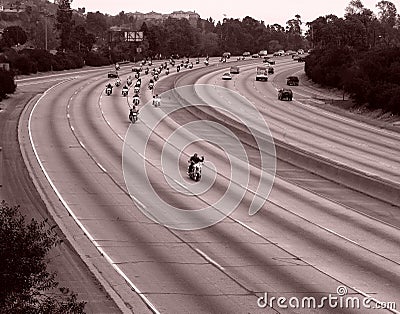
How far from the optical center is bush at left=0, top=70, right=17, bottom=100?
3056 inches

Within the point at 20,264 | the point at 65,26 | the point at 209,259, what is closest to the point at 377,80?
the point at 209,259

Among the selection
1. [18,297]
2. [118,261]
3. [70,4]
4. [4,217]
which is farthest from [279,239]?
[70,4]

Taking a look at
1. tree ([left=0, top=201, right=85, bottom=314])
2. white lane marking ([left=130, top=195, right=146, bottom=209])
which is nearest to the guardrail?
white lane marking ([left=130, top=195, right=146, bottom=209])

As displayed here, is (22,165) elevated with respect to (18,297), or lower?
lower

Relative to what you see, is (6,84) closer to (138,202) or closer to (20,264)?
(138,202)

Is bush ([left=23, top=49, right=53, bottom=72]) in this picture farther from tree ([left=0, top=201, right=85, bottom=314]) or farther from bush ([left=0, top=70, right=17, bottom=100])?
tree ([left=0, top=201, right=85, bottom=314])

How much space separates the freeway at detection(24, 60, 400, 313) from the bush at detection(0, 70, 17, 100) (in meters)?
14.2

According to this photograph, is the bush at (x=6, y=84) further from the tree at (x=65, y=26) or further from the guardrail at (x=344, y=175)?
the tree at (x=65, y=26)

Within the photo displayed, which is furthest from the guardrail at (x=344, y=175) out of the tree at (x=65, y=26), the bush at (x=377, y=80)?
the tree at (x=65, y=26)

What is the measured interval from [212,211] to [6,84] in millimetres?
51974

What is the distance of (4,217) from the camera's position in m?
17.0

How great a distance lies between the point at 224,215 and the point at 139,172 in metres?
10.2

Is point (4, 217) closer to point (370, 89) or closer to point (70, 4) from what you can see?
point (370, 89)

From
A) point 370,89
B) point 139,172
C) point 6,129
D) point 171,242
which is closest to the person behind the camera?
point 171,242
